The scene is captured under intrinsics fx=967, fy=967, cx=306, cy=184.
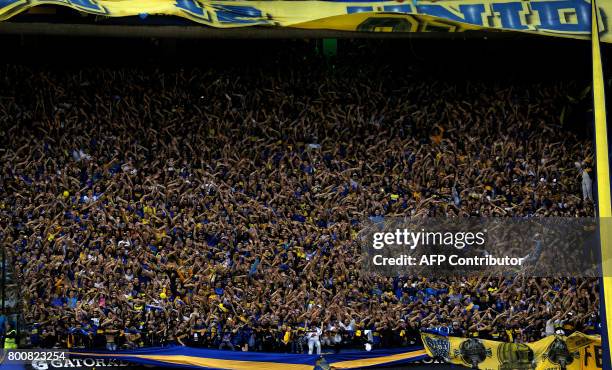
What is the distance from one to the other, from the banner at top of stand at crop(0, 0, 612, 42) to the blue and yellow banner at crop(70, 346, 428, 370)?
5849 millimetres

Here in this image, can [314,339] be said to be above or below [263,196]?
below

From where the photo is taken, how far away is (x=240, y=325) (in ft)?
59.1

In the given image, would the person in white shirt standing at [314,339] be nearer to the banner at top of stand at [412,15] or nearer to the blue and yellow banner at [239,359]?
the blue and yellow banner at [239,359]

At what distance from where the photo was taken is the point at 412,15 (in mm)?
17625

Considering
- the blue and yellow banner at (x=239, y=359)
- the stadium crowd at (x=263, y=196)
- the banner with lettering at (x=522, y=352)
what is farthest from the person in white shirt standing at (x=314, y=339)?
the banner with lettering at (x=522, y=352)

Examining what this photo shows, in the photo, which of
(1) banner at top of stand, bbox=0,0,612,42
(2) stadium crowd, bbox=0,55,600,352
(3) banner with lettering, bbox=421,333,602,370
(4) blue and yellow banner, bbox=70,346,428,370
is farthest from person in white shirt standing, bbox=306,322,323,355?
(1) banner at top of stand, bbox=0,0,612,42

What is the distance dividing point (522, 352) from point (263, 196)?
5851 mm

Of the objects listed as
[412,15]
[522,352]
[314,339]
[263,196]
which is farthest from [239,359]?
[412,15]

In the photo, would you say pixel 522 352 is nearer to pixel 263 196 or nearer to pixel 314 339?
pixel 314 339

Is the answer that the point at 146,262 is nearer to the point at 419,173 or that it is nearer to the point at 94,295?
the point at 94,295

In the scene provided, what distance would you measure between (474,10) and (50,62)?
880 cm

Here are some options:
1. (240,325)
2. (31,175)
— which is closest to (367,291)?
(240,325)

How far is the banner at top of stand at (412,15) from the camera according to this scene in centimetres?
1750

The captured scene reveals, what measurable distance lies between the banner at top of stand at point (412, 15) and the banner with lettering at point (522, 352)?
558 centimetres
